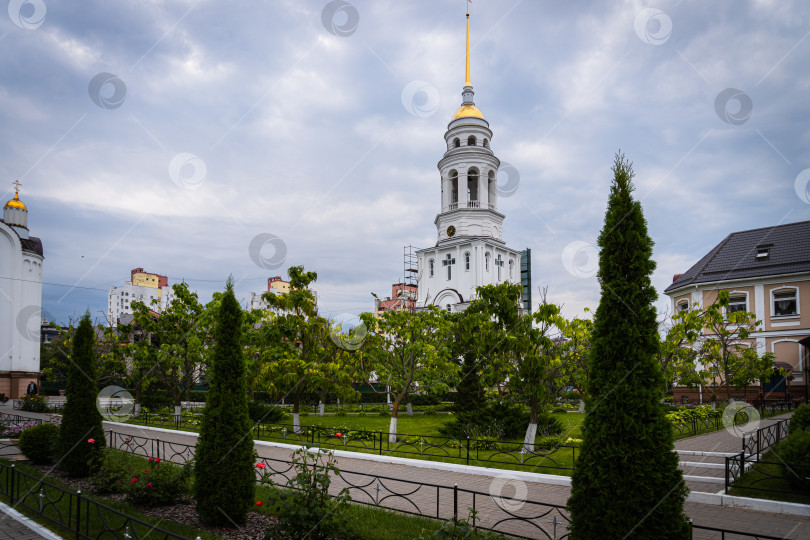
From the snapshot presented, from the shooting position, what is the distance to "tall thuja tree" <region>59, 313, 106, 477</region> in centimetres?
1319

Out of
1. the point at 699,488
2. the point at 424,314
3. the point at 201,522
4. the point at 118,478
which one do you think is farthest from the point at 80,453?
the point at 699,488

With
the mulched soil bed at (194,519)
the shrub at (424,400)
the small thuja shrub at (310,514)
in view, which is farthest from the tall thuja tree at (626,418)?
the shrub at (424,400)

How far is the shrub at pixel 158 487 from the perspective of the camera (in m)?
10.4

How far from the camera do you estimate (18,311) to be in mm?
41844

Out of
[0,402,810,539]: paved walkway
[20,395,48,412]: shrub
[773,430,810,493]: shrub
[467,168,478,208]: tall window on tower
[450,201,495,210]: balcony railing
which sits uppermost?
[467,168,478,208]: tall window on tower

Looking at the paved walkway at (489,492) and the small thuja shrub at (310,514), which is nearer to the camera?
the small thuja shrub at (310,514)

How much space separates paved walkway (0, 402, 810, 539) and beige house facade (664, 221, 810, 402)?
63.3 feet

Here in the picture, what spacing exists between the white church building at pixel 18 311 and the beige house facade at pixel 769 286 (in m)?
49.5

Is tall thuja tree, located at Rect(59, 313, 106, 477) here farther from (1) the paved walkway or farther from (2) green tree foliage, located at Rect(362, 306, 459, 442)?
(2) green tree foliage, located at Rect(362, 306, 459, 442)

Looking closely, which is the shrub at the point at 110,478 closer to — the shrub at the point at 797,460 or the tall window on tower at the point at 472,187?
the shrub at the point at 797,460

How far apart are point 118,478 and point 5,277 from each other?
129 feet

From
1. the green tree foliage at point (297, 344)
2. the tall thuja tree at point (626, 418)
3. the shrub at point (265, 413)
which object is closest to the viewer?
the tall thuja tree at point (626, 418)

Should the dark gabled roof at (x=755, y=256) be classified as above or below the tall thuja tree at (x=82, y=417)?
above

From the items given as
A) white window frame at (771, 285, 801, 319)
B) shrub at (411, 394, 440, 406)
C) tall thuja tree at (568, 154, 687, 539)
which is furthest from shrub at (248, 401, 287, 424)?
white window frame at (771, 285, 801, 319)
